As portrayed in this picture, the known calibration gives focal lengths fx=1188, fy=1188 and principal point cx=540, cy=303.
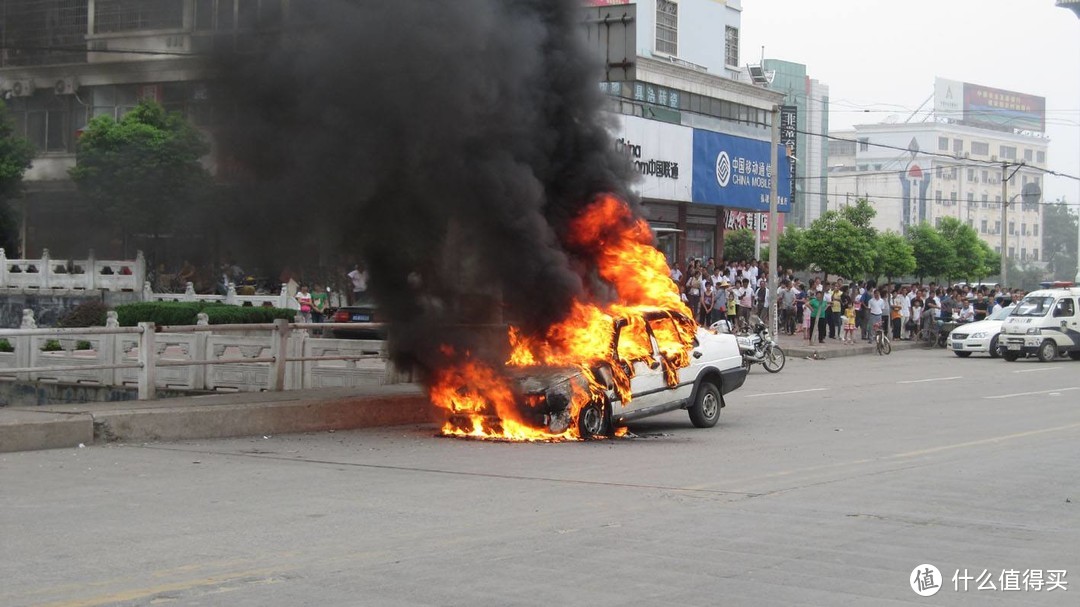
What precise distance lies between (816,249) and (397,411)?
41392 millimetres

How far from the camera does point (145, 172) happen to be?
14586 millimetres

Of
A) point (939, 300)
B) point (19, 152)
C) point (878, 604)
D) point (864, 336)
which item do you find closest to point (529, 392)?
point (19, 152)

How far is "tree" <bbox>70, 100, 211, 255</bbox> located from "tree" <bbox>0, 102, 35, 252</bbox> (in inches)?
22.3

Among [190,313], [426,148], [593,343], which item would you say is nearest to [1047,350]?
[593,343]

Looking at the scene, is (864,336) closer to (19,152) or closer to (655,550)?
(19,152)

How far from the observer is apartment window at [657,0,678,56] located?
43.4m

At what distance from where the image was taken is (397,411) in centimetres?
1510

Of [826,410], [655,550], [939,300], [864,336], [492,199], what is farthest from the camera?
[939,300]

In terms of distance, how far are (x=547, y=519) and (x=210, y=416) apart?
611cm

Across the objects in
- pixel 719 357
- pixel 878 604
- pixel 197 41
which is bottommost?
pixel 878 604

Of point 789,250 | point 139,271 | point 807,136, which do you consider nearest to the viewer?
point 139,271

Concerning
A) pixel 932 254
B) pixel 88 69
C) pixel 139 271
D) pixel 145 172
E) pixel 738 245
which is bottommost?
pixel 139 271

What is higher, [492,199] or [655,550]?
[492,199]

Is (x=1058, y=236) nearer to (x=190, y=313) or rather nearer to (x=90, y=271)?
(x=190, y=313)
